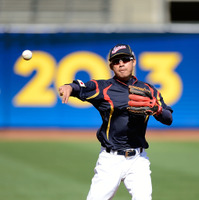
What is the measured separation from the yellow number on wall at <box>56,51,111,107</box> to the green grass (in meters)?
2.78

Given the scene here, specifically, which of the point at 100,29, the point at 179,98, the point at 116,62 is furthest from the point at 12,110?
the point at 116,62

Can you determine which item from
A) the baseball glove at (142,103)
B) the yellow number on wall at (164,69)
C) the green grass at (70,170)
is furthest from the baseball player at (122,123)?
the yellow number on wall at (164,69)

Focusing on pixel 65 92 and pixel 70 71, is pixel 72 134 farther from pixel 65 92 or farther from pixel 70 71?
pixel 65 92

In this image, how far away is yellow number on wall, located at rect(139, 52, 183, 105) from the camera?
545 inches

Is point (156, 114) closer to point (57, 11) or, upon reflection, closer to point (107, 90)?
point (107, 90)

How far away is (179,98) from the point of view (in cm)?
1403

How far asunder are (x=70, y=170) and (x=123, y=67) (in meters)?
4.23

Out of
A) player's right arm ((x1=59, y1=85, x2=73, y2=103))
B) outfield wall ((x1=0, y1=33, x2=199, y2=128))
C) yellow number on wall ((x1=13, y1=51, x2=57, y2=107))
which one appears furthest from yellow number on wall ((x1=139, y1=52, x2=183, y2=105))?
player's right arm ((x1=59, y1=85, x2=73, y2=103))

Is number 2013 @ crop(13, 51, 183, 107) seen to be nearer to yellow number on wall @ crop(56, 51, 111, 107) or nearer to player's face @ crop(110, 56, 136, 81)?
yellow number on wall @ crop(56, 51, 111, 107)

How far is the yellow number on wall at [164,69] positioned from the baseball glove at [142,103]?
30.6 ft

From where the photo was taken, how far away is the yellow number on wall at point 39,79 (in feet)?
45.9

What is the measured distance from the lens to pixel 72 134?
1339cm

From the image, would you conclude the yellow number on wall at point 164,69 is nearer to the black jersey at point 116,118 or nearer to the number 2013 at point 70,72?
the number 2013 at point 70,72

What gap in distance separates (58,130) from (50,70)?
6.09 ft
